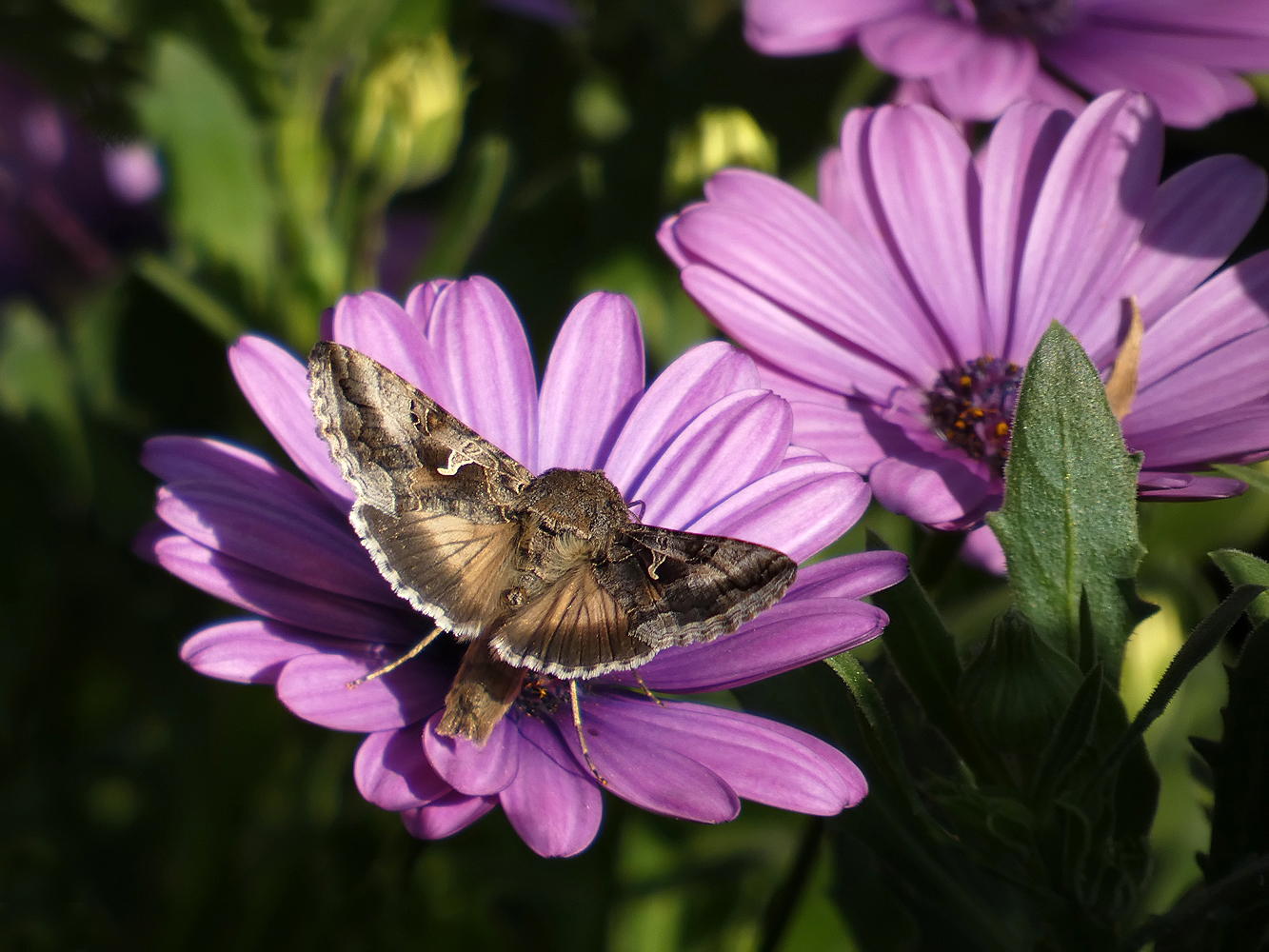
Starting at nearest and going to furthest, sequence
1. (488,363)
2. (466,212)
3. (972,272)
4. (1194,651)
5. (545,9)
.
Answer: (1194,651) → (488,363) → (972,272) → (466,212) → (545,9)

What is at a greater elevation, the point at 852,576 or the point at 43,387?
the point at 43,387

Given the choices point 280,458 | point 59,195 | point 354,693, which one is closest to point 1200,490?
point 354,693

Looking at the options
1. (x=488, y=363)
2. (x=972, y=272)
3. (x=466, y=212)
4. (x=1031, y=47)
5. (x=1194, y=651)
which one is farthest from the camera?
(x=466, y=212)

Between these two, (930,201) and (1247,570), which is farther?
(930,201)

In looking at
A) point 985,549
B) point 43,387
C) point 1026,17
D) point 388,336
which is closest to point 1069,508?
point 985,549

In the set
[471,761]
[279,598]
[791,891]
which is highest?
[279,598]

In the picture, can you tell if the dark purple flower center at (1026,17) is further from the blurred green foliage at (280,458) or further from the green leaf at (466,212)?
the green leaf at (466,212)

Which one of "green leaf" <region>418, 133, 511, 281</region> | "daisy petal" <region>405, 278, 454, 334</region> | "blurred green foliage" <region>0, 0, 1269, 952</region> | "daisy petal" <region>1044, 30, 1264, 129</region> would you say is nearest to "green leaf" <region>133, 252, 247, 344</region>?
"blurred green foliage" <region>0, 0, 1269, 952</region>

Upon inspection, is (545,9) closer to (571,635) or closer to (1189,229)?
(1189,229)
